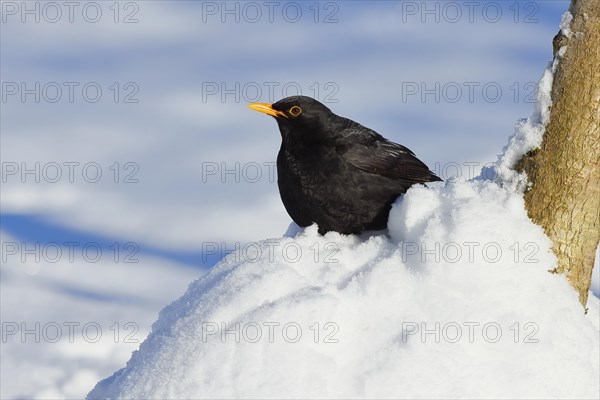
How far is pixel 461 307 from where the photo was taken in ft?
16.2

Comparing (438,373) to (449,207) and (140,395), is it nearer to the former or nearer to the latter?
(449,207)

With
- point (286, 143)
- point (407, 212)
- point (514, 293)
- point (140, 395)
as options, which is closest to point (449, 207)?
point (407, 212)

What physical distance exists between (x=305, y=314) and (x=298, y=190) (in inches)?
71.4

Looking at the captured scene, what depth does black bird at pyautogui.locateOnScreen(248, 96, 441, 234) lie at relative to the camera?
6.32m

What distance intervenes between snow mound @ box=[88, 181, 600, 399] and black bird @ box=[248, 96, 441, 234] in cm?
73

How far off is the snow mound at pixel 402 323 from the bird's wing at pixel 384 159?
101 cm

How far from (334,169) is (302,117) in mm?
551

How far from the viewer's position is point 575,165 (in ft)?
17.6

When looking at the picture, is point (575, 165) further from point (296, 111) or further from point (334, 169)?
point (296, 111)

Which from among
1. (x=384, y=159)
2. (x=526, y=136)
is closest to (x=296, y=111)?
(x=384, y=159)

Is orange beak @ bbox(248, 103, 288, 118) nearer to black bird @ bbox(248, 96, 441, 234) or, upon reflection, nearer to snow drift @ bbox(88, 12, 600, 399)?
black bird @ bbox(248, 96, 441, 234)

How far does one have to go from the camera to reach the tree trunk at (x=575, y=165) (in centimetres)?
536

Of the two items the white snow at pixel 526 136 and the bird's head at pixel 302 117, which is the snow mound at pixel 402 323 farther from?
the bird's head at pixel 302 117

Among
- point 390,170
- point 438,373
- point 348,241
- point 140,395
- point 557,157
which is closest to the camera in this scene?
point 438,373
